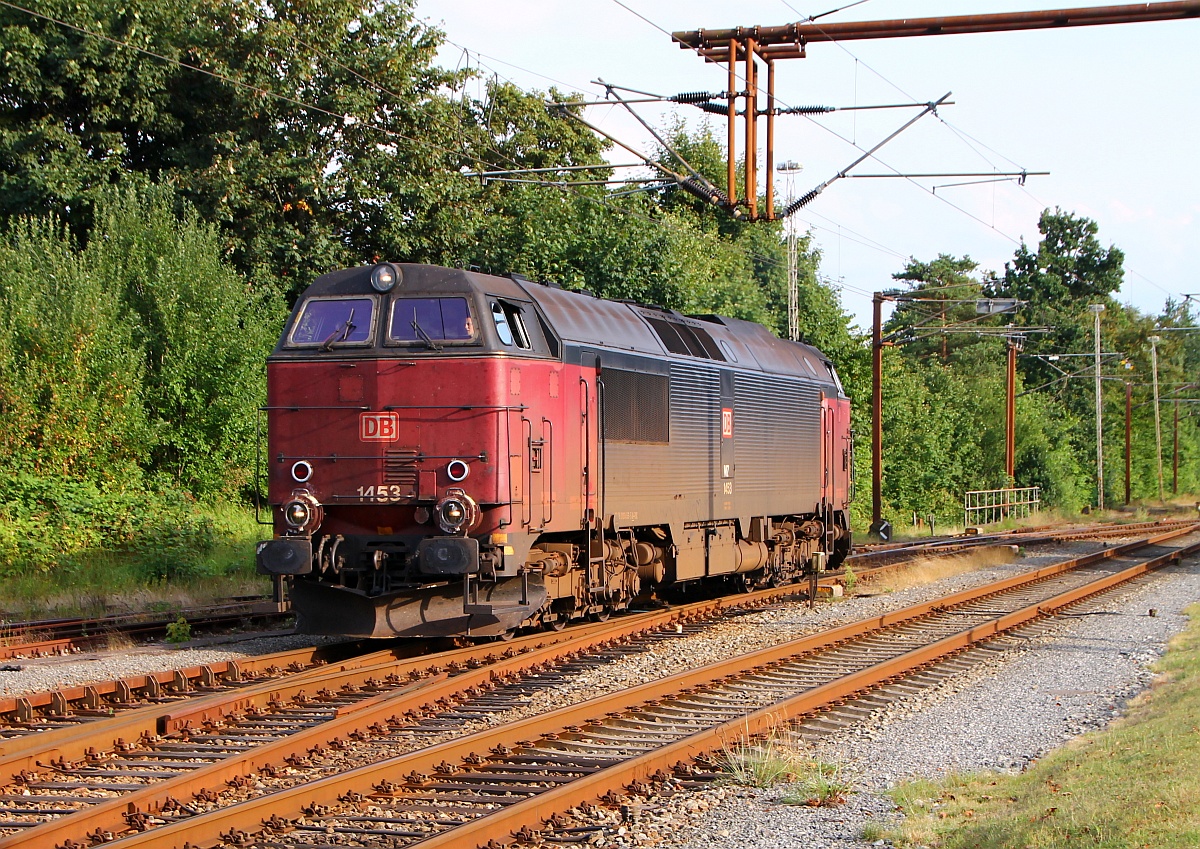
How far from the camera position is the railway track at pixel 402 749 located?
6742 millimetres

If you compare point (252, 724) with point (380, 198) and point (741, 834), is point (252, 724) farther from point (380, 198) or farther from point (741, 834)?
point (380, 198)

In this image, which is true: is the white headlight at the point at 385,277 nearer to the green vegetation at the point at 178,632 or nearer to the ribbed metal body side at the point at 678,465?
the ribbed metal body side at the point at 678,465

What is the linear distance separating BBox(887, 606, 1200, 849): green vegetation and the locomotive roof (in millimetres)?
6730

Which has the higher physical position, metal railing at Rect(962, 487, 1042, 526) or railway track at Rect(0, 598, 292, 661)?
metal railing at Rect(962, 487, 1042, 526)

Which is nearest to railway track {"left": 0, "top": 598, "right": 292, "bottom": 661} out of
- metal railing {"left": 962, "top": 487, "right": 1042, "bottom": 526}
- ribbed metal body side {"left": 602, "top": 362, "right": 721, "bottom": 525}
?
ribbed metal body side {"left": 602, "top": 362, "right": 721, "bottom": 525}

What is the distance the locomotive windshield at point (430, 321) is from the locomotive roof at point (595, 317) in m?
0.12

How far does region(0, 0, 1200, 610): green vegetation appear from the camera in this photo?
2058cm

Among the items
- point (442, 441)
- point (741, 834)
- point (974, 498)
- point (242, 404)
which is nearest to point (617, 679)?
point (442, 441)

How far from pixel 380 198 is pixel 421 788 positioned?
23315 millimetres

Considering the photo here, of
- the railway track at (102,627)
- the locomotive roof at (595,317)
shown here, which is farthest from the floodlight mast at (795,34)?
the railway track at (102,627)

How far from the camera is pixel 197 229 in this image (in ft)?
87.8

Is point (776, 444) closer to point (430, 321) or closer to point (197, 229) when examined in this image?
point (430, 321)

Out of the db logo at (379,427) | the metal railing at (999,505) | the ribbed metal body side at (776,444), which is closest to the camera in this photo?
the db logo at (379,427)

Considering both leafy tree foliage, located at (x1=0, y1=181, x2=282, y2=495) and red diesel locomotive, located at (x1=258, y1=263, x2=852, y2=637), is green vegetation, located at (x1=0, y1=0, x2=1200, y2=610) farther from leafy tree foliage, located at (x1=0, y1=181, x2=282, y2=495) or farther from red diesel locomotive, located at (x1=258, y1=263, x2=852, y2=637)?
red diesel locomotive, located at (x1=258, y1=263, x2=852, y2=637)
